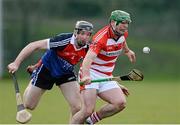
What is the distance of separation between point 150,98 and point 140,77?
29.8ft

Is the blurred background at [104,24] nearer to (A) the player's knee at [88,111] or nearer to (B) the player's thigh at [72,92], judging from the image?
(B) the player's thigh at [72,92]

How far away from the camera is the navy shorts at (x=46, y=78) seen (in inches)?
465

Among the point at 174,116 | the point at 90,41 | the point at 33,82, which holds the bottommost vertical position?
the point at 174,116

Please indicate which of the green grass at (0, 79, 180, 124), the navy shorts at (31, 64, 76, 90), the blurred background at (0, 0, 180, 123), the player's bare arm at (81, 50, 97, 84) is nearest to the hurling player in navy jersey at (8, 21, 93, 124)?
the navy shorts at (31, 64, 76, 90)

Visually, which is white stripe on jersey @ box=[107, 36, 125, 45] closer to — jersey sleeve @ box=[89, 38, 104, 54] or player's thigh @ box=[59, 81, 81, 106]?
jersey sleeve @ box=[89, 38, 104, 54]

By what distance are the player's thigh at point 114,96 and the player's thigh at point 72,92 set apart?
1.20 ft

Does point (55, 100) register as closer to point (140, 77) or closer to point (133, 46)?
point (140, 77)

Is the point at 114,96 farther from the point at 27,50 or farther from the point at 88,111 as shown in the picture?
the point at 27,50

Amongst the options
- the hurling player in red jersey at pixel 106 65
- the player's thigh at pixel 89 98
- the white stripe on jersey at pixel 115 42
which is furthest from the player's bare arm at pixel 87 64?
the player's thigh at pixel 89 98

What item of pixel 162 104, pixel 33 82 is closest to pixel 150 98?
pixel 162 104

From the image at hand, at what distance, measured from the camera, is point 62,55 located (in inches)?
461

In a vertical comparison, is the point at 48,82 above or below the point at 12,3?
above

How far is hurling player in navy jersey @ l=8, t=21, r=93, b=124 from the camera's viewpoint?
37.3 ft

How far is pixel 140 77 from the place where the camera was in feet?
38.2
